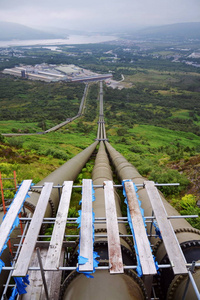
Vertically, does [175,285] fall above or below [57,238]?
below

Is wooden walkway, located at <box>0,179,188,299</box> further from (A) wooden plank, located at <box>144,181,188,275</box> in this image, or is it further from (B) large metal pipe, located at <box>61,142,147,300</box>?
(B) large metal pipe, located at <box>61,142,147,300</box>

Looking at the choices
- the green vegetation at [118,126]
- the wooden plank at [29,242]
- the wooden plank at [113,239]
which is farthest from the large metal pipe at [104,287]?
the green vegetation at [118,126]

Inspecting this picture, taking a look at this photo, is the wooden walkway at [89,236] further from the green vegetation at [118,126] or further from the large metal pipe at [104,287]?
the green vegetation at [118,126]

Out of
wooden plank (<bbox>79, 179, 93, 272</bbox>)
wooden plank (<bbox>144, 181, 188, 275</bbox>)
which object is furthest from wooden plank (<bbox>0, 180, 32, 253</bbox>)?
wooden plank (<bbox>144, 181, 188, 275</bbox>)

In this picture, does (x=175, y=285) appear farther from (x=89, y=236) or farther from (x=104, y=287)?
(x=89, y=236)

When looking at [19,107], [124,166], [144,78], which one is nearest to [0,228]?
[124,166]

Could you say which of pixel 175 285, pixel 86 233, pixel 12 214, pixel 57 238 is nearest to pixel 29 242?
pixel 57 238

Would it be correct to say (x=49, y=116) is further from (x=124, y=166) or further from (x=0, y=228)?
(x=0, y=228)
